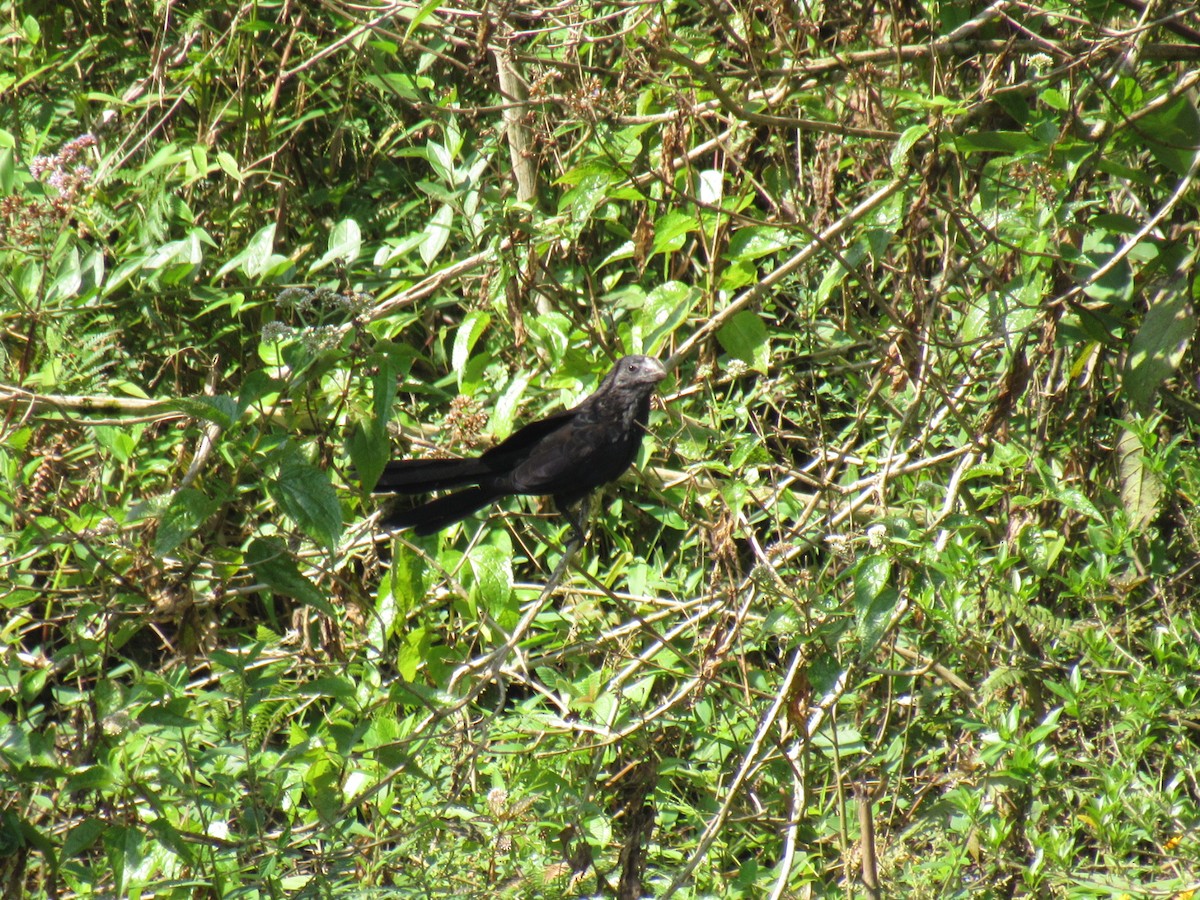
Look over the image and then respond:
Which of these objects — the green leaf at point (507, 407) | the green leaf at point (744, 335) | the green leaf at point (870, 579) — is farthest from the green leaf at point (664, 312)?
the green leaf at point (870, 579)

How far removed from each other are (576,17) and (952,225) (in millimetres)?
1452

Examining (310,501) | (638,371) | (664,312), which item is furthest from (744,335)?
(310,501)

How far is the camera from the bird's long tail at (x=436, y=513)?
137 inches

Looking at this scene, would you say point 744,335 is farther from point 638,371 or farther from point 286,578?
point 286,578

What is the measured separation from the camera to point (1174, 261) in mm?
3152

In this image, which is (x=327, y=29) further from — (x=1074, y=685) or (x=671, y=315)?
(x=1074, y=685)

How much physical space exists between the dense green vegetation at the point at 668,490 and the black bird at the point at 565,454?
109mm

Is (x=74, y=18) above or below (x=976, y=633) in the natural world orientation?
above

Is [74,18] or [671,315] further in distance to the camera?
[74,18]

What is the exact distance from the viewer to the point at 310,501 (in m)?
2.31

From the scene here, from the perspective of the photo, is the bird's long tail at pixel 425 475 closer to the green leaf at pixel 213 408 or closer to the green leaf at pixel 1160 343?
the green leaf at pixel 213 408

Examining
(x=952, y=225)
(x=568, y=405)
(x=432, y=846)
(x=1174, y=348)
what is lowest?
(x=432, y=846)

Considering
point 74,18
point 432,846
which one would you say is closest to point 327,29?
point 74,18

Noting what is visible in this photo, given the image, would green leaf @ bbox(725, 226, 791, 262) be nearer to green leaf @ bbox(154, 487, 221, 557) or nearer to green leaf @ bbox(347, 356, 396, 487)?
green leaf @ bbox(347, 356, 396, 487)
